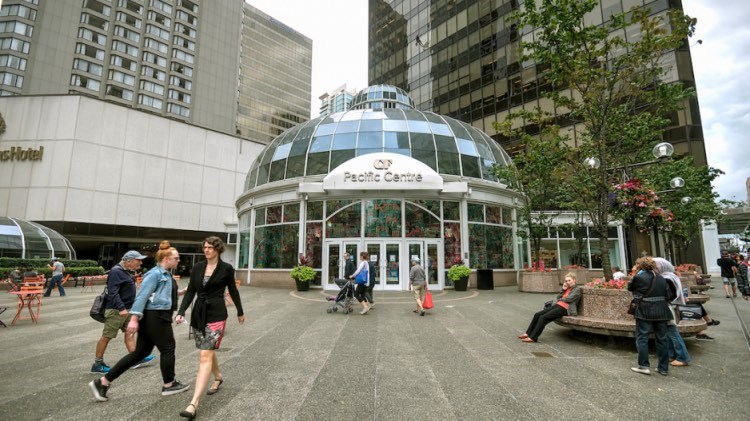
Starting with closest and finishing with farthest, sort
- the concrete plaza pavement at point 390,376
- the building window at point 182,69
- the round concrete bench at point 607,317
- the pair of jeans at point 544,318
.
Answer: the concrete plaza pavement at point 390,376, the round concrete bench at point 607,317, the pair of jeans at point 544,318, the building window at point 182,69

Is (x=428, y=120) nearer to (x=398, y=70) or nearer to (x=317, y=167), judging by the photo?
(x=317, y=167)

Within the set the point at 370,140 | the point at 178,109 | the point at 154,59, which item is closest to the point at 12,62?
the point at 154,59

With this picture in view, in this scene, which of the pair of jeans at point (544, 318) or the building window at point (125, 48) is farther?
the building window at point (125, 48)

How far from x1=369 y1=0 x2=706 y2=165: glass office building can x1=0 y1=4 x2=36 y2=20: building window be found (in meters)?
55.1

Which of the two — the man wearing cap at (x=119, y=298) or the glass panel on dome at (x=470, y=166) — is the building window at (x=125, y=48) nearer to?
the glass panel on dome at (x=470, y=166)

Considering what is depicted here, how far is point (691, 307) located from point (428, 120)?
16.6 m

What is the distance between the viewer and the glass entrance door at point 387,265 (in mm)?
17188

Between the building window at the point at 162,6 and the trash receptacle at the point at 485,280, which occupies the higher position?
the building window at the point at 162,6

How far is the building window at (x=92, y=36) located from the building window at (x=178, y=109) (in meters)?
13.2

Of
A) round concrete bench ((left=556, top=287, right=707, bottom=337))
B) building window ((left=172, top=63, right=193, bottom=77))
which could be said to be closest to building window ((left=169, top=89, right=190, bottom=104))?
building window ((left=172, top=63, right=193, bottom=77))

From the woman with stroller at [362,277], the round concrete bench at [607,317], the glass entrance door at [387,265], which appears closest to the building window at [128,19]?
the glass entrance door at [387,265]

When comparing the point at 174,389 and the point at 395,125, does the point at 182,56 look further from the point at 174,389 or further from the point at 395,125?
the point at 174,389

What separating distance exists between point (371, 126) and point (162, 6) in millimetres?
69852

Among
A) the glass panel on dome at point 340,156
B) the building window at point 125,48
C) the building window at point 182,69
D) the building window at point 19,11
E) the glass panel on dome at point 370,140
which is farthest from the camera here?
the building window at point 182,69
